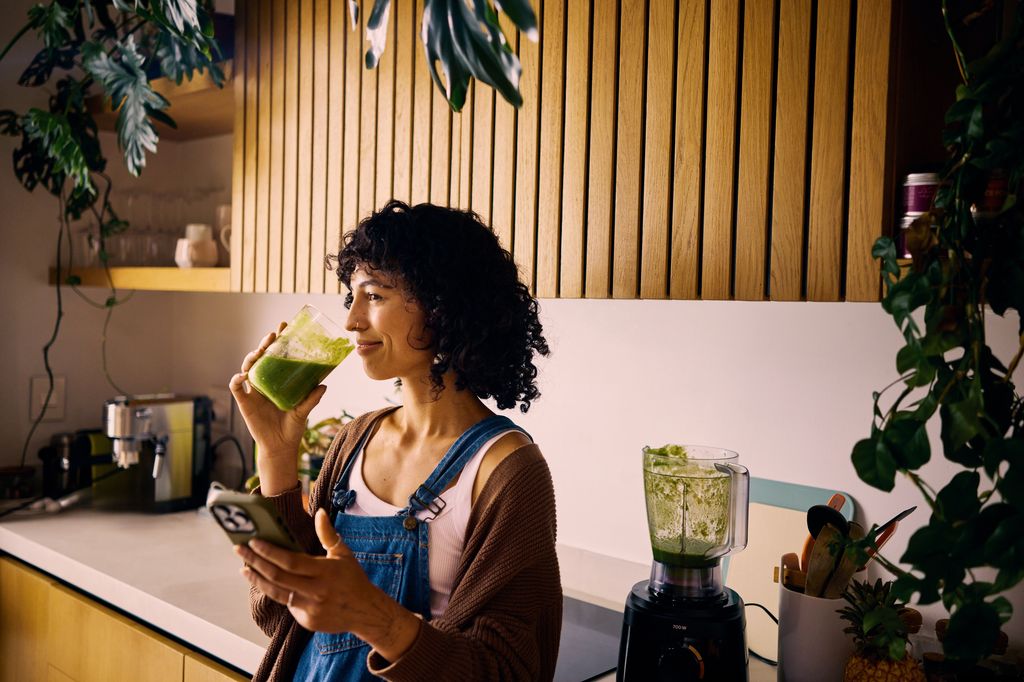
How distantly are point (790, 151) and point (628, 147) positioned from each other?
0.94 ft

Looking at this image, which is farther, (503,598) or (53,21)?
(53,21)

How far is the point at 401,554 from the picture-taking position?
4.51ft

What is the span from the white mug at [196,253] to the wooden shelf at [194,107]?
1.17ft

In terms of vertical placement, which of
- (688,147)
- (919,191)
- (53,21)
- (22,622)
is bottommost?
(22,622)

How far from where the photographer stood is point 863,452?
90 centimetres

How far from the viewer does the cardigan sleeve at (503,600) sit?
3.82ft

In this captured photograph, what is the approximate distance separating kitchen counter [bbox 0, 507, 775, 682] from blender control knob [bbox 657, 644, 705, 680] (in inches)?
11.6

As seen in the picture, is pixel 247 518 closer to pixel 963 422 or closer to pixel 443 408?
pixel 443 408

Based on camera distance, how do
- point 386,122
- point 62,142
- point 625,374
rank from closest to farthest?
point 386,122 → point 625,374 → point 62,142

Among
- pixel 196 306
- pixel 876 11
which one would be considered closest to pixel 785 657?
pixel 876 11

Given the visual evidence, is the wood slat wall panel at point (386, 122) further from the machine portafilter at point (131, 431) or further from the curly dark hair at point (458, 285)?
the machine portafilter at point (131, 431)

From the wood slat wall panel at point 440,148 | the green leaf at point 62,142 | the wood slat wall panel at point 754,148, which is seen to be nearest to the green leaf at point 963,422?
the wood slat wall panel at point 754,148

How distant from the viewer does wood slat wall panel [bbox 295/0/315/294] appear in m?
2.11

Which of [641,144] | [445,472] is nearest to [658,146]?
[641,144]
